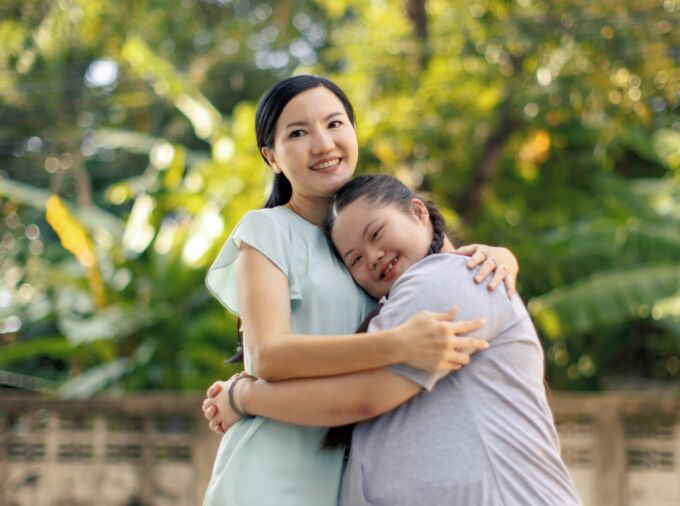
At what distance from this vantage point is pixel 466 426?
69.2 inches

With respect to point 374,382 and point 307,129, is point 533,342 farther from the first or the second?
point 307,129

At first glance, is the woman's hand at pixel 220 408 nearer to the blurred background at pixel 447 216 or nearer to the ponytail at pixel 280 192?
the ponytail at pixel 280 192

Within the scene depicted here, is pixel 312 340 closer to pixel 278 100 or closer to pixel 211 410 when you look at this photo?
pixel 211 410

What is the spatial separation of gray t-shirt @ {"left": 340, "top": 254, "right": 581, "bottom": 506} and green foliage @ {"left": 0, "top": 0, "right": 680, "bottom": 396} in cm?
540

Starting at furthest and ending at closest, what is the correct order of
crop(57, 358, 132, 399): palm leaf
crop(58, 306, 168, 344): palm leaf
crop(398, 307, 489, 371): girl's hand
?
crop(57, 358, 132, 399): palm leaf < crop(58, 306, 168, 344): palm leaf < crop(398, 307, 489, 371): girl's hand

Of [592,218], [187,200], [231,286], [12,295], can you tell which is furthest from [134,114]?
[231,286]

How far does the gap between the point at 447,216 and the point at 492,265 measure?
20.4ft

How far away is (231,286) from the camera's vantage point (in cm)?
214

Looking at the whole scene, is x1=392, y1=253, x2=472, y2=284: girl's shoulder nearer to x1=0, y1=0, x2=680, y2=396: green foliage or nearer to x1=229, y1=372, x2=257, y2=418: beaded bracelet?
x1=229, y1=372, x2=257, y2=418: beaded bracelet

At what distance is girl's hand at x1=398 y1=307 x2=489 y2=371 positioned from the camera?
1.72 meters

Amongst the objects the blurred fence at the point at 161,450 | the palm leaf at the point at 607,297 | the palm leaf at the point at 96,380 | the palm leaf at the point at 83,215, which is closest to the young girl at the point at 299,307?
the blurred fence at the point at 161,450

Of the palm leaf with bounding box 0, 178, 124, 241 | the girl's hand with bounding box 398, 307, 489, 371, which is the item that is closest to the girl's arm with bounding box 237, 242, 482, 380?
the girl's hand with bounding box 398, 307, 489, 371

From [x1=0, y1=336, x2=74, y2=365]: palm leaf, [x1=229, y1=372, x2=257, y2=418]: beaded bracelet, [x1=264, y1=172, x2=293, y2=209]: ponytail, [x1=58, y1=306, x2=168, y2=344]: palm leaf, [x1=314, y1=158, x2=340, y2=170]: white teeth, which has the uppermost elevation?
[x1=314, y1=158, x2=340, y2=170]: white teeth

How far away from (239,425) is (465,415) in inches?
18.0
